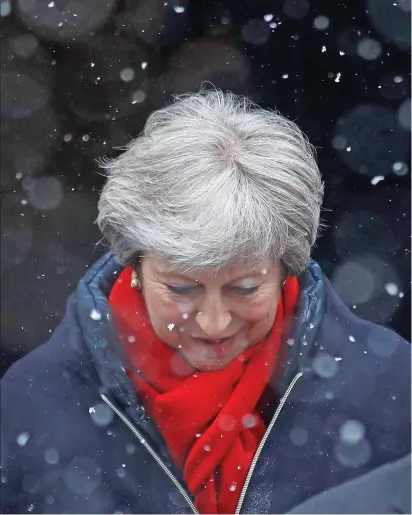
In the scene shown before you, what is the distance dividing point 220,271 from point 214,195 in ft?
0.55

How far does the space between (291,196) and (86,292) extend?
0.56m

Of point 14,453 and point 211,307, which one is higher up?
point 211,307

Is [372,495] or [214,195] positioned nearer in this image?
[214,195]

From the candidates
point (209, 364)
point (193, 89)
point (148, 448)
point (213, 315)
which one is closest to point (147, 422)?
point (148, 448)

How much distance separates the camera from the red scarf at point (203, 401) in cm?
185

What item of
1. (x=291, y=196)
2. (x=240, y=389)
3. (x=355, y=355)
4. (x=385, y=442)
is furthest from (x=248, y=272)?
(x=385, y=442)

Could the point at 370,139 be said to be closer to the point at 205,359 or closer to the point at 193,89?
the point at 193,89

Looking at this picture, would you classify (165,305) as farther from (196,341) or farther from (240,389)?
(240,389)

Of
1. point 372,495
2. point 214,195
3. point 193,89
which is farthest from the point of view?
point 193,89

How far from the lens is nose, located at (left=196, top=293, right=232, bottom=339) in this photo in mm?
1748

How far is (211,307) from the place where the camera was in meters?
1.75

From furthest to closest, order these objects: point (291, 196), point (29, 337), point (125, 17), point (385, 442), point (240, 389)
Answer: point (29, 337)
point (125, 17)
point (385, 442)
point (240, 389)
point (291, 196)

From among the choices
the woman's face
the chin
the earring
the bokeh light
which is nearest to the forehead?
the woman's face

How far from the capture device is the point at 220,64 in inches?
91.7
